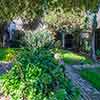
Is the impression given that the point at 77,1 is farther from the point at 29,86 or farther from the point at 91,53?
the point at 91,53

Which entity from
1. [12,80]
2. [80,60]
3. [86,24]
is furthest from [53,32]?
[12,80]

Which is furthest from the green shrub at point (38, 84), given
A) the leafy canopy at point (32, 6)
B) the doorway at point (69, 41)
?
the doorway at point (69, 41)

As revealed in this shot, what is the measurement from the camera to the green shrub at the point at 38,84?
8.79m

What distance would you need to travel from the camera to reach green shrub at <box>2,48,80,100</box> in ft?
28.8

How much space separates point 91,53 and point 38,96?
22.3m

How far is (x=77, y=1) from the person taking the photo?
9445mm

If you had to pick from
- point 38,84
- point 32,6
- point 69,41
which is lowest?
point 69,41

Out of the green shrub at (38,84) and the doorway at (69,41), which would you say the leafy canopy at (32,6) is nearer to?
the green shrub at (38,84)

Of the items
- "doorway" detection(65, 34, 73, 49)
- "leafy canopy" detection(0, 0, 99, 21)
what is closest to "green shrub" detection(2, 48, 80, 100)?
"leafy canopy" detection(0, 0, 99, 21)

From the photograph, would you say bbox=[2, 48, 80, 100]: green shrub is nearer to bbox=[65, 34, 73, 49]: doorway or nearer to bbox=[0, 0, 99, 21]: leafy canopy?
bbox=[0, 0, 99, 21]: leafy canopy

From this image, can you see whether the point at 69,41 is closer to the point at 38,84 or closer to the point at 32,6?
the point at 32,6

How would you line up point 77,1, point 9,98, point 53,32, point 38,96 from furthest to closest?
point 53,32, point 9,98, point 77,1, point 38,96

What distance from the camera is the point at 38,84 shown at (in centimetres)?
930

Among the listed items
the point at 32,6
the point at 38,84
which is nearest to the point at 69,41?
the point at 32,6
